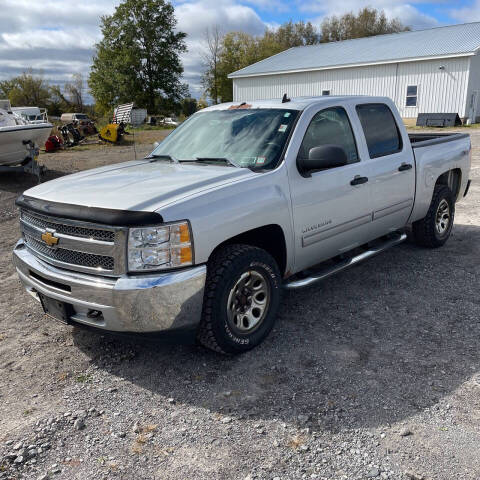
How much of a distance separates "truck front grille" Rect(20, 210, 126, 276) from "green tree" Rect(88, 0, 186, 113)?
157 feet

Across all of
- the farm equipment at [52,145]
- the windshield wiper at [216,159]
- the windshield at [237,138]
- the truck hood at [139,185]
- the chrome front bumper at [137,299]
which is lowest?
the farm equipment at [52,145]

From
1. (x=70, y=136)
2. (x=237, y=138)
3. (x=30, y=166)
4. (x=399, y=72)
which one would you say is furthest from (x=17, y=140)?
(x=399, y=72)

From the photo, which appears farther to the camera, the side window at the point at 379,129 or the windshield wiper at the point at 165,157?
the side window at the point at 379,129

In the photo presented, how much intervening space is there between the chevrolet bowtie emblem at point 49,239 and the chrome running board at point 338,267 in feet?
5.93

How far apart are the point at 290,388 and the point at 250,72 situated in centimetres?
3659

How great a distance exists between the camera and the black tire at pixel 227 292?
11.0ft

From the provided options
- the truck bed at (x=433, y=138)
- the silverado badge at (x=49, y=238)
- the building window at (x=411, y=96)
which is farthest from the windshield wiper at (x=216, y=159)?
the building window at (x=411, y=96)

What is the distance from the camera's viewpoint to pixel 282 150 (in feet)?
13.1

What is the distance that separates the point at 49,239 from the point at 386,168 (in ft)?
10.8

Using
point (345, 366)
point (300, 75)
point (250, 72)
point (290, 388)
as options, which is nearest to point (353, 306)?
point (345, 366)

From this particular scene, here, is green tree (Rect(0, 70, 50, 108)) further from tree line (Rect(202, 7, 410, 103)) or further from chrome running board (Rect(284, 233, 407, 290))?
chrome running board (Rect(284, 233, 407, 290))

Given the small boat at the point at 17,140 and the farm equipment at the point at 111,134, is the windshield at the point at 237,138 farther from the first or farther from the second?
the farm equipment at the point at 111,134

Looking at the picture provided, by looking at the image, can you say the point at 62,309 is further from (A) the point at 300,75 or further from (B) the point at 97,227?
(A) the point at 300,75

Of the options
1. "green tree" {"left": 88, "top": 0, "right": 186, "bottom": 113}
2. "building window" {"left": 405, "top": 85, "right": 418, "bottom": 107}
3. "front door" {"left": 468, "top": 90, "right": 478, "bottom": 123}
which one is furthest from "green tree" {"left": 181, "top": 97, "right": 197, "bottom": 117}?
"front door" {"left": 468, "top": 90, "right": 478, "bottom": 123}
